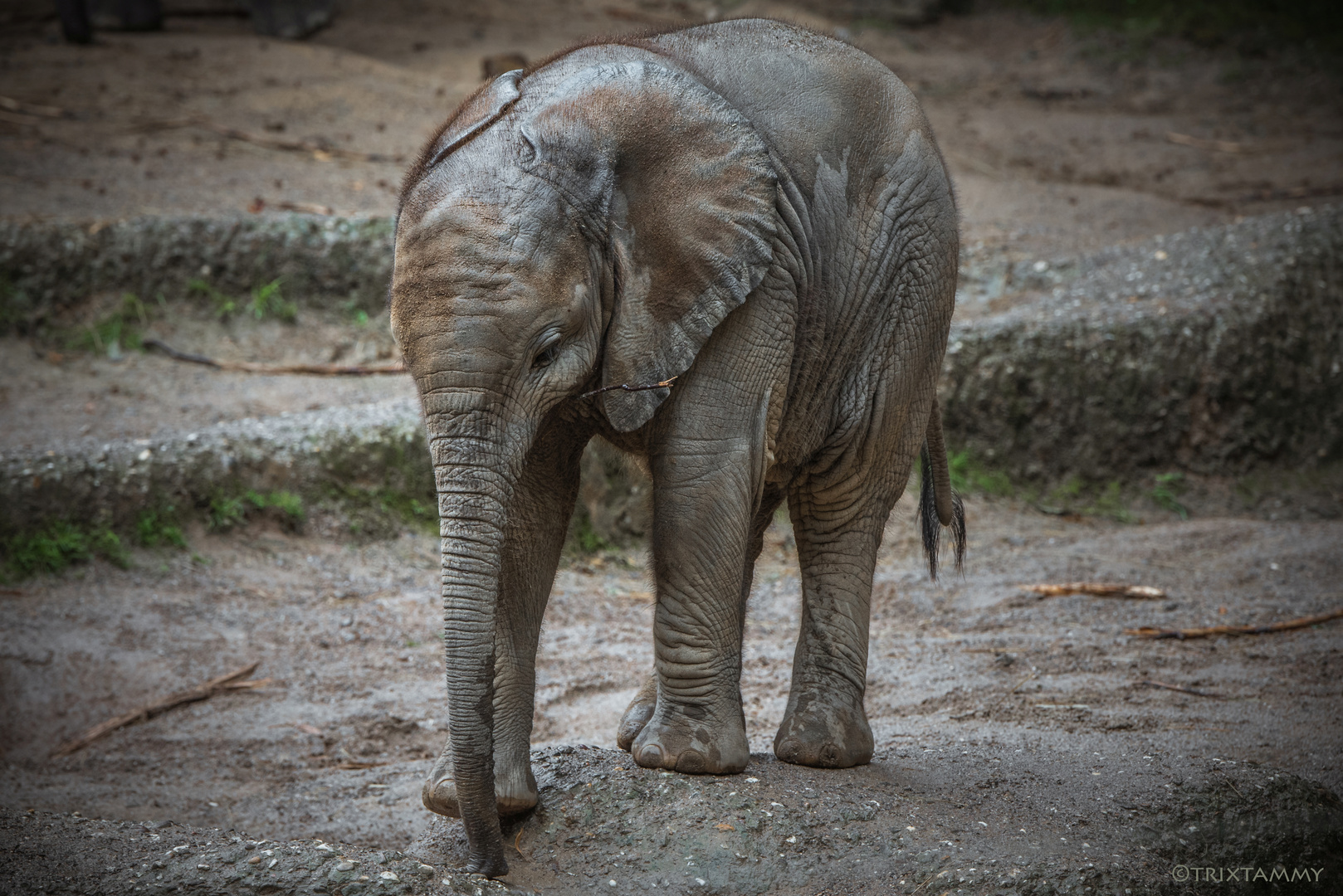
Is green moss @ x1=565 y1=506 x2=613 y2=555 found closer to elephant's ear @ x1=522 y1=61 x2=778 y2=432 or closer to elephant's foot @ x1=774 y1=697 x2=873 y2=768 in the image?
elephant's foot @ x1=774 y1=697 x2=873 y2=768

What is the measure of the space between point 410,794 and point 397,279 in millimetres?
2412

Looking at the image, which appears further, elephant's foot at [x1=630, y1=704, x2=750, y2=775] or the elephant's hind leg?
the elephant's hind leg

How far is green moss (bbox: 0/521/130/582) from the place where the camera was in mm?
6445

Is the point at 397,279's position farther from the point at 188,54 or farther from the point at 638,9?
the point at 638,9

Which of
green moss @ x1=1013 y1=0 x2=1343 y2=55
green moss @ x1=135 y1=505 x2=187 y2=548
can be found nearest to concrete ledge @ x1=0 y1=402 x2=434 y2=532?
green moss @ x1=135 y1=505 x2=187 y2=548

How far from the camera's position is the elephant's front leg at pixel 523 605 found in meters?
3.86

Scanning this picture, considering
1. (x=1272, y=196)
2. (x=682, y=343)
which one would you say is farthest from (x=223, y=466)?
(x=1272, y=196)

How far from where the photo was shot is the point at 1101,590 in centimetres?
693

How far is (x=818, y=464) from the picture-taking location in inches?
174

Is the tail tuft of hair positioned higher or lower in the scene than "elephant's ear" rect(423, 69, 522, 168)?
lower

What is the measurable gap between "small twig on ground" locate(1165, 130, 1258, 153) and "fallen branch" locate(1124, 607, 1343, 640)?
7945 millimetres

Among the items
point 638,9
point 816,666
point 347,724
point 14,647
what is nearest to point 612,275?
point 816,666

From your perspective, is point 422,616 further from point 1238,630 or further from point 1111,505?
point 1111,505

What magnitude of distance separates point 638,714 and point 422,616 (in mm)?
2575
